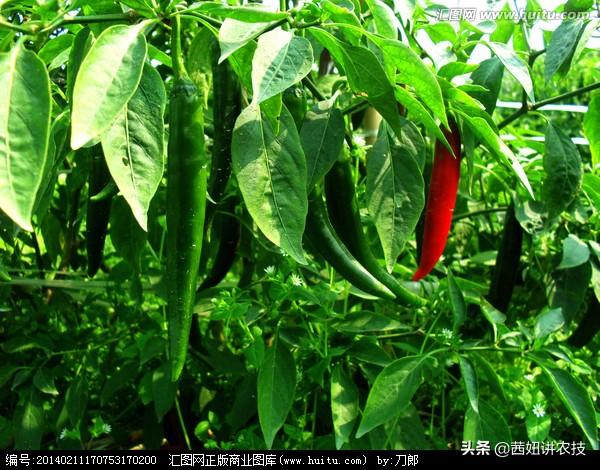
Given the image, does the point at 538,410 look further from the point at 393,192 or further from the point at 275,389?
the point at 393,192

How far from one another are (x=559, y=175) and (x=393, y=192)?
0.39m

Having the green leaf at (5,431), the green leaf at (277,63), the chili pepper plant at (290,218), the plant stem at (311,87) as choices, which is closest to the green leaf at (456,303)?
the chili pepper plant at (290,218)

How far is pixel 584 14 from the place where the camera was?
129 cm

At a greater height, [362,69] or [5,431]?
[362,69]

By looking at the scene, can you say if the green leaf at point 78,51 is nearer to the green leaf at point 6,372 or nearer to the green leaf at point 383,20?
the green leaf at point 383,20

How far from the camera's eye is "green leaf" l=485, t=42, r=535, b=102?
1007 millimetres

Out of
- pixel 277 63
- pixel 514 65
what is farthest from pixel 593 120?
pixel 277 63

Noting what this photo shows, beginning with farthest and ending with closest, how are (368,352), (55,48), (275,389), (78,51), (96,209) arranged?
(368,352)
(275,389)
(96,209)
(55,48)
(78,51)

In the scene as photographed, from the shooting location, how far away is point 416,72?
786 millimetres

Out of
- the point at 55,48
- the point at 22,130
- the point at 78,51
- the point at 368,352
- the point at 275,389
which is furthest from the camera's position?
the point at 368,352

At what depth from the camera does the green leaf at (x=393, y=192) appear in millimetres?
942

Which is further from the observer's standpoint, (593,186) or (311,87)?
(593,186)

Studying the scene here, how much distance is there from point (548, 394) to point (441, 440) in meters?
0.22

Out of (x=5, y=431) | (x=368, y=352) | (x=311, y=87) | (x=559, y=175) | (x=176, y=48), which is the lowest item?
(x=5, y=431)
